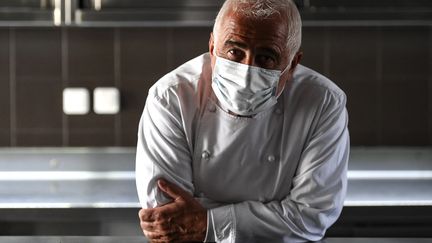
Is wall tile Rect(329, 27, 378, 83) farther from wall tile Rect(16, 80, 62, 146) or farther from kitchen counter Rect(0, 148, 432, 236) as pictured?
wall tile Rect(16, 80, 62, 146)

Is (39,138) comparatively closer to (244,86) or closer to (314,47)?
(314,47)

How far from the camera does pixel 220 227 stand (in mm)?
1055

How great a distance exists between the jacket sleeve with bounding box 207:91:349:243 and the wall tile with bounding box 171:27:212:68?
1.13 metres

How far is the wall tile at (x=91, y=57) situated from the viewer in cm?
228

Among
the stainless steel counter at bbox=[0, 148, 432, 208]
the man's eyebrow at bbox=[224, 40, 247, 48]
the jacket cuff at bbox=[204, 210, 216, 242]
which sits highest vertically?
the man's eyebrow at bbox=[224, 40, 247, 48]

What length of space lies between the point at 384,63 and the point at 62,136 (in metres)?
1.09

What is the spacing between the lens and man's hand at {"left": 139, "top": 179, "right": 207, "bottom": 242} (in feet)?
3.48

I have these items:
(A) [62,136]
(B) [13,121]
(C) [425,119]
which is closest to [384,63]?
(C) [425,119]

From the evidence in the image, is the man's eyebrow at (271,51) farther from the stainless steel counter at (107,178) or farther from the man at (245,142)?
the stainless steel counter at (107,178)

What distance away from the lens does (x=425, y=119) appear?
2299 mm

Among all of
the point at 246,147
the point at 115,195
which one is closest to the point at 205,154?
the point at 246,147

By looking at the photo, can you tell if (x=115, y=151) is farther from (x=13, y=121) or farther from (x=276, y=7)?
(x=276, y=7)

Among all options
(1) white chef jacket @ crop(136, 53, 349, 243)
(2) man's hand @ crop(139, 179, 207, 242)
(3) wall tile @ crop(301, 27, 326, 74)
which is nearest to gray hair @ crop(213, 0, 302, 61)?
(1) white chef jacket @ crop(136, 53, 349, 243)

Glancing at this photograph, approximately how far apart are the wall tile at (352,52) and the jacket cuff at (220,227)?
1.31m
